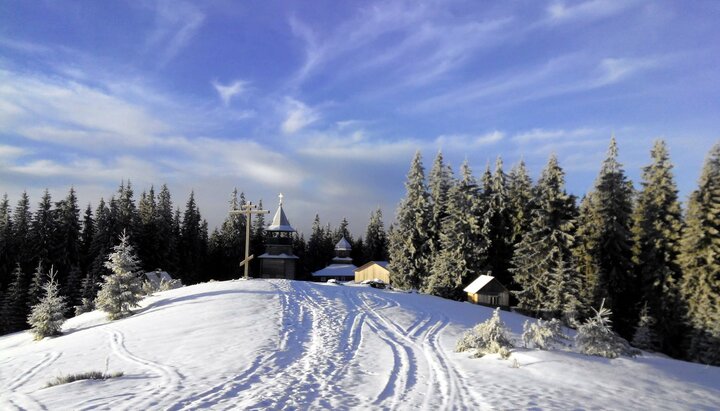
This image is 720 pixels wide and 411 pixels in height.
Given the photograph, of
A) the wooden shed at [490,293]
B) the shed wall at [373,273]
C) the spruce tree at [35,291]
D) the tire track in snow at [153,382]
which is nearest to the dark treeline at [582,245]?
the wooden shed at [490,293]

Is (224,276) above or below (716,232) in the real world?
below

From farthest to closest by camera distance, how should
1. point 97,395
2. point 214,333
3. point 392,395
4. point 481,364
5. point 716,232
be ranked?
point 716,232, point 214,333, point 481,364, point 392,395, point 97,395

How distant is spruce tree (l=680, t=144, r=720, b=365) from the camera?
1212 inches

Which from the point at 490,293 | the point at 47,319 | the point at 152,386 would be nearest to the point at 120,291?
the point at 47,319

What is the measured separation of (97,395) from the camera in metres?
9.72

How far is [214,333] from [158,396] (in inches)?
323

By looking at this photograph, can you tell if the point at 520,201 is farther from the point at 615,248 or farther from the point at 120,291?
the point at 120,291

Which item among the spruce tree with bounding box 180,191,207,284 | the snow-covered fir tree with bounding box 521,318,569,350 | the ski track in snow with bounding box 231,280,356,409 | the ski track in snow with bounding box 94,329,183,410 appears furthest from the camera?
the spruce tree with bounding box 180,191,207,284

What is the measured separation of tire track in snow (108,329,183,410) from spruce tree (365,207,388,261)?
73.9 m

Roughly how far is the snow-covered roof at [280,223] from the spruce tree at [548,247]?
79.0ft

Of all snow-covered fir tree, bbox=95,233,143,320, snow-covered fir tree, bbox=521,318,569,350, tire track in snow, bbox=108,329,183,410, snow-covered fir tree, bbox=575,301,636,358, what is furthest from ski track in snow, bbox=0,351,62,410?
snow-covered fir tree, bbox=575,301,636,358

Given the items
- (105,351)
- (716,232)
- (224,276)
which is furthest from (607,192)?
(224,276)

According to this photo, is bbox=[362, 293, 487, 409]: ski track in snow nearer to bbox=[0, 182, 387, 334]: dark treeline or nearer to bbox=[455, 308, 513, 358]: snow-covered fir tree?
bbox=[455, 308, 513, 358]: snow-covered fir tree

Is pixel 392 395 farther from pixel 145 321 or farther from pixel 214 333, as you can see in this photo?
pixel 145 321
